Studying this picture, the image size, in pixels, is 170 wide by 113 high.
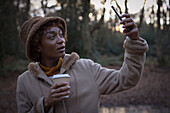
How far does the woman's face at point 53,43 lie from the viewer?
1.91 meters

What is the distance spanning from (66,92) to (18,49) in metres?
12.4

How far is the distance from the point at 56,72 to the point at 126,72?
76 centimetres

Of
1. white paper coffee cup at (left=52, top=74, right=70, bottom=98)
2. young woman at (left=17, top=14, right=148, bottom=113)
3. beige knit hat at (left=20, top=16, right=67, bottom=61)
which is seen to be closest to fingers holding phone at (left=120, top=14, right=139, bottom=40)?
young woman at (left=17, top=14, right=148, bottom=113)

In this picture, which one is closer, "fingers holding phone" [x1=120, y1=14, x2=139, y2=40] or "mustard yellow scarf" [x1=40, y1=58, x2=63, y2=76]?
"fingers holding phone" [x1=120, y1=14, x2=139, y2=40]

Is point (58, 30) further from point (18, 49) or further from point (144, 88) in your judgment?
point (18, 49)

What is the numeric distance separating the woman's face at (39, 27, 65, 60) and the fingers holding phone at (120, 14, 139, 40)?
75 centimetres

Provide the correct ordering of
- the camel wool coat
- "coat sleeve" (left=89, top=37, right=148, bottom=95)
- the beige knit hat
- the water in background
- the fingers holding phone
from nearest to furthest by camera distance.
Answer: the fingers holding phone, "coat sleeve" (left=89, top=37, right=148, bottom=95), the camel wool coat, the beige knit hat, the water in background

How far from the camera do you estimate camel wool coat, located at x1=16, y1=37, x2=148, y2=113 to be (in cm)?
172

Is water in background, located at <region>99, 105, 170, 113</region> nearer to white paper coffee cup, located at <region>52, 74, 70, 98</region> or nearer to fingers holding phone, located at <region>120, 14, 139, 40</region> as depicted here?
white paper coffee cup, located at <region>52, 74, 70, 98</region>

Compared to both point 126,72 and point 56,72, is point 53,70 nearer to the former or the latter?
point 56,72

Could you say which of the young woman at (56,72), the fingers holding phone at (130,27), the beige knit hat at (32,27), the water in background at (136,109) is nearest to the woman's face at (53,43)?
the young woman at (56,72)

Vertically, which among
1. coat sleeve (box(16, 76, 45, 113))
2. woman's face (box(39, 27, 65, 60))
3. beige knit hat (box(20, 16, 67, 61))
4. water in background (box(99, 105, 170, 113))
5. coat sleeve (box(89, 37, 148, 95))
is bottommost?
water in background (box(99, 105, 170, 113))

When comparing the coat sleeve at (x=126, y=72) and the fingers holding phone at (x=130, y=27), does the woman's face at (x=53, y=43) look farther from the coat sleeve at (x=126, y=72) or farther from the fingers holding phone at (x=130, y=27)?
the fingers holding phone at (x=130, y=27)

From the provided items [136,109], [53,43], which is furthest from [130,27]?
[136,109]
